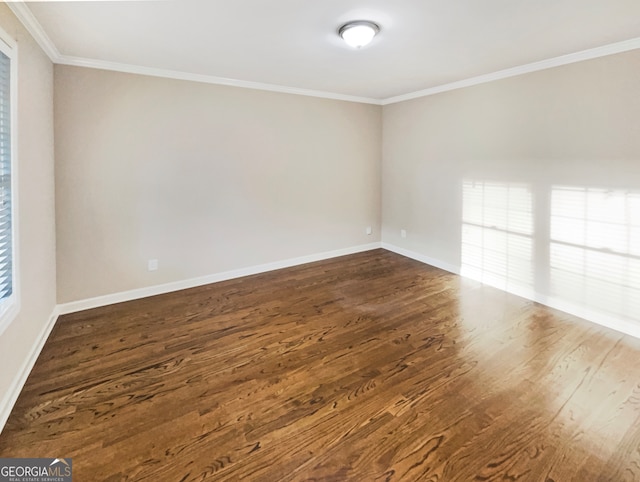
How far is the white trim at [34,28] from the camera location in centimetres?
216

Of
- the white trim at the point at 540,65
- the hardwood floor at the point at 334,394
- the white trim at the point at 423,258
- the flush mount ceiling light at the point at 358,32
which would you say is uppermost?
the white trim at the point at 540,65

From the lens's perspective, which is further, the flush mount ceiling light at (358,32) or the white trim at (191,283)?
the white trim at (191,283)

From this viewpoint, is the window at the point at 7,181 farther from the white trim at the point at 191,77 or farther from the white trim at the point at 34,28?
the white trim at the point at 191,77

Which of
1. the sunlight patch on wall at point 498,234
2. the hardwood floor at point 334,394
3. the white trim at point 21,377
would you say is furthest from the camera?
the sunlight patch on wall at point 498,234

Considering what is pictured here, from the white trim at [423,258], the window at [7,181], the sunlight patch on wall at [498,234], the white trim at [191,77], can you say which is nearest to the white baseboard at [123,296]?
the white trim at [423,258]

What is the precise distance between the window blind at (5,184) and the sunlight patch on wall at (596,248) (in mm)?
4509

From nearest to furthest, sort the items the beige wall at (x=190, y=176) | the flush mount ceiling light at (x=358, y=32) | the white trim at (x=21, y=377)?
1. the white trim at (x=21, y=377)
2. the flush mount ceiling light at (x=358, y=32)
3. the beige wall at (x=190, y=176)

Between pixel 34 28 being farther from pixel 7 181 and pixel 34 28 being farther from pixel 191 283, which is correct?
pixel 191 283

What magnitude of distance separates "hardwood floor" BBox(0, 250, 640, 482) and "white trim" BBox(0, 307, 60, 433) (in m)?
0.05

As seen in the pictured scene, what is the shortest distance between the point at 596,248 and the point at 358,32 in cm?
287

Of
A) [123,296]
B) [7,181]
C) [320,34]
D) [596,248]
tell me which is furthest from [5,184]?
[596,248]

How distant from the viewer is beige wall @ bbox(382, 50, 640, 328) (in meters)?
2.88

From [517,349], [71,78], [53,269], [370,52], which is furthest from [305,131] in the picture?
[517,349]

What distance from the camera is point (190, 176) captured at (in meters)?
3.89
